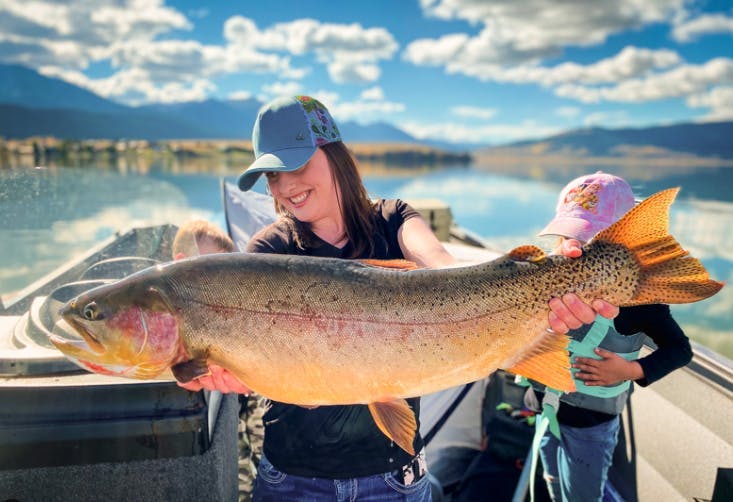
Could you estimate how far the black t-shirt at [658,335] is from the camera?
2604 mm

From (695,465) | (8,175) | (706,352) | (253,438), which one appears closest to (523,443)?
(695,465)

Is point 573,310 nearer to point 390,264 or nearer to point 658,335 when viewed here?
point 390,264

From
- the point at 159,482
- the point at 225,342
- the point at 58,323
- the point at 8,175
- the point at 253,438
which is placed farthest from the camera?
the point at 253,438

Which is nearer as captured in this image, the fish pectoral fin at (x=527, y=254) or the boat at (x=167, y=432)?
the fish pectoral fin at (x=527, y=254)

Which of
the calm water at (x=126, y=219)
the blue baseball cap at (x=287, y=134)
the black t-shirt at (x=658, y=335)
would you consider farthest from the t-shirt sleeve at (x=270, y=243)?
the black t-shirt at (x=658, y=335)

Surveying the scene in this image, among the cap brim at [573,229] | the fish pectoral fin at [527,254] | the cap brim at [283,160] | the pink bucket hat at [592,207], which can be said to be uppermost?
the cap brim at [283,160]

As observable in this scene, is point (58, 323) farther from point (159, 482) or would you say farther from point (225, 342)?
point (225, 342)

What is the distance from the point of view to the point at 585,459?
2951 mm

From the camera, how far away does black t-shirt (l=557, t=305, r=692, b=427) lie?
2.60 metres

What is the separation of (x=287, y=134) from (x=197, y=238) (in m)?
2.16

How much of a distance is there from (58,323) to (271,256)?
1805 millimetres

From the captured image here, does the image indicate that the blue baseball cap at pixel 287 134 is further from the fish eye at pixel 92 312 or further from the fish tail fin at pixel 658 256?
the fish tail fin at pixel 658 256

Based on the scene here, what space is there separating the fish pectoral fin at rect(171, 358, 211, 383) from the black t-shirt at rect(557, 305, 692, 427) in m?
2.37

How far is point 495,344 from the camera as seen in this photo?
2.00 metres
